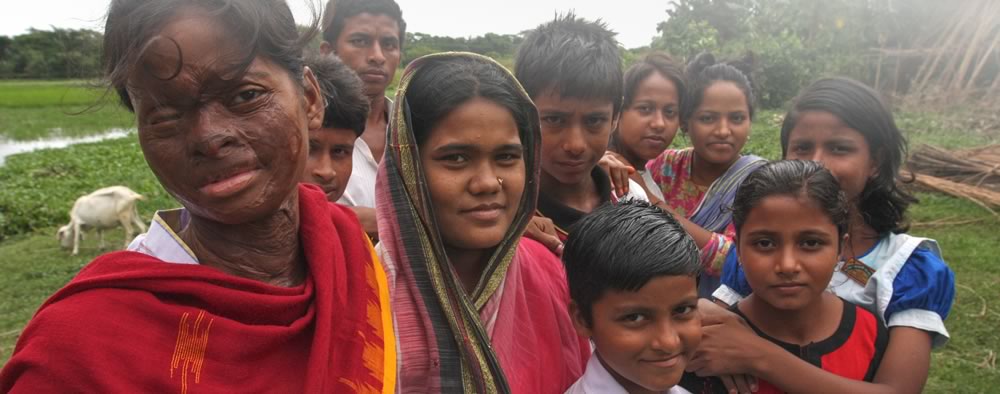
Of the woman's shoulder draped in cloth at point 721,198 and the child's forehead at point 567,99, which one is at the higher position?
the child's forehead at point 567,99

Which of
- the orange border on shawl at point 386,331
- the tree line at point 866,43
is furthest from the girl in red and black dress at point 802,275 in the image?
→ the tree line at point 866,43

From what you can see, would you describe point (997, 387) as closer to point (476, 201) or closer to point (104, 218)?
point (476, 201)

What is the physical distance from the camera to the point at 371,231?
241 centimetres

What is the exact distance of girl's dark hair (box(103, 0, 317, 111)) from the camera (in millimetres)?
1328

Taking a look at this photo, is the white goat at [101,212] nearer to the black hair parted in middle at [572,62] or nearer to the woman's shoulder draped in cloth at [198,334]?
the black hair parted in middle at [572,62]

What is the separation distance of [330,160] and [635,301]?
3.99 feet

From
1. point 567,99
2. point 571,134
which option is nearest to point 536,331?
point 571,134

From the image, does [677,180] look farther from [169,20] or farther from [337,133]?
[169,20]

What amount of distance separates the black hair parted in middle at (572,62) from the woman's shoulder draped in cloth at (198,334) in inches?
44.6

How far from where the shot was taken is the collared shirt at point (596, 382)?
1.83m

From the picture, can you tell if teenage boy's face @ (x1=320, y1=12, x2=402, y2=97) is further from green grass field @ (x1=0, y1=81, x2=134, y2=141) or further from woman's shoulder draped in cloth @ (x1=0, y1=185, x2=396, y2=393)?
green grass field @ (x1=0, y1=81, x2=134, y2=141)

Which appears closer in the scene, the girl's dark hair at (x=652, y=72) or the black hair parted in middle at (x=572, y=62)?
the black hair parted in middle at (x=572, y=62)

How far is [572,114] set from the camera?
248 centimetres

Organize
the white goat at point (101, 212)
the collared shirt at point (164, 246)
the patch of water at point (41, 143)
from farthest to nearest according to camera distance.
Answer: the patch of water at point (41, 143) → the white goat at point (101, 212) → the collared shirt at point (164, 246)
